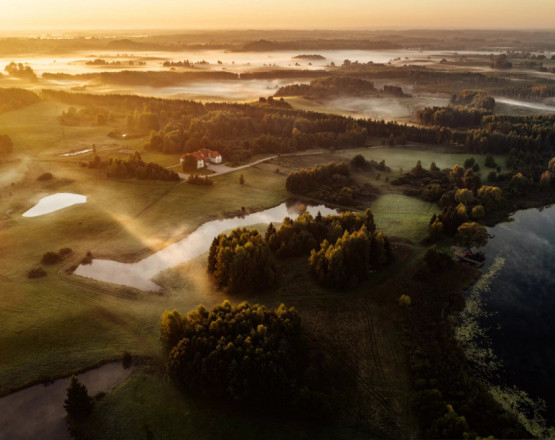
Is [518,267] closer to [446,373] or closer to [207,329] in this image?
[446,373]

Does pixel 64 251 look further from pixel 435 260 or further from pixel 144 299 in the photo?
pixel 435 260

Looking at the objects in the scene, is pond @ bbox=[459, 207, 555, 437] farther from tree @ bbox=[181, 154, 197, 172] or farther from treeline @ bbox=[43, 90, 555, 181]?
tree @ bbox=[181, 154, 197, 172]

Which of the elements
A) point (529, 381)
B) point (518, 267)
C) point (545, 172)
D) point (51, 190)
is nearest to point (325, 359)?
point (529, 381)

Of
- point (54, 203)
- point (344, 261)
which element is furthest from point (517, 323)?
point (54, 203)

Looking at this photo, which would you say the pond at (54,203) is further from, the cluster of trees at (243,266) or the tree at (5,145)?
the cluster of trees at (243,266)

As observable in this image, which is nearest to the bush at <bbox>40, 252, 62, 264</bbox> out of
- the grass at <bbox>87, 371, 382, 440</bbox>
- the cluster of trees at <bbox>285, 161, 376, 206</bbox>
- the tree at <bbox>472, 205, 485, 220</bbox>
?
the grass at <bbox>87, 371, 382, 440</bbox>

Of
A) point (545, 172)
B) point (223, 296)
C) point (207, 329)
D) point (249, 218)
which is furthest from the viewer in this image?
point (545, 172)
